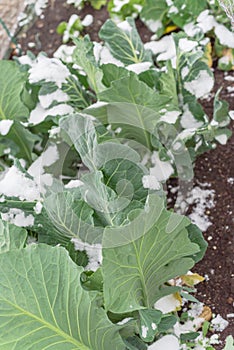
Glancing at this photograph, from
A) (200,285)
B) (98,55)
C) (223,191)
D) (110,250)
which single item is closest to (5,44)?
(98,55)

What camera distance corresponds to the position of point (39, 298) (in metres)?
1.94

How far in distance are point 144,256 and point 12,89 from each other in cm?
102

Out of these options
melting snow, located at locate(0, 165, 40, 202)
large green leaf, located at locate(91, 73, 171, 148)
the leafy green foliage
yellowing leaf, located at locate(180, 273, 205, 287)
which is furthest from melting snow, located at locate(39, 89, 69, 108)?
yellowing leaf, located at locate(180, 273, 205, 287)

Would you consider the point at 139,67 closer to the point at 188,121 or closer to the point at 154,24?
the point at 188,121

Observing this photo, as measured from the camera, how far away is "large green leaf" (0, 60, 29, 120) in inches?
109

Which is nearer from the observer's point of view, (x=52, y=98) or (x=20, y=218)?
(x=20, y=218)

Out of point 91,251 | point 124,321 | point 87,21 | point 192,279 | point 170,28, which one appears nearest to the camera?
point 124,321

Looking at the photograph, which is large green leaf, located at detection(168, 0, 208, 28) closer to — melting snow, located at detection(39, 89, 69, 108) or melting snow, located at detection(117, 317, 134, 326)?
melting snow, located at detection(39, 89, 69, 108)

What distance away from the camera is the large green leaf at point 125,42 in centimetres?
271

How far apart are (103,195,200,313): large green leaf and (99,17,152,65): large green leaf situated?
851mm

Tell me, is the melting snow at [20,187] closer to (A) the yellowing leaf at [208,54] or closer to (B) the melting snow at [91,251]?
(B) the melting snow at [91,251]

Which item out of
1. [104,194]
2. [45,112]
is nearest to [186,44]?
[45,112]

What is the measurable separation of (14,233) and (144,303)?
42 centimetres

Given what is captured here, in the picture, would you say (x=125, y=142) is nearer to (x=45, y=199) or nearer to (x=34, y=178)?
(x=34, y=178)
